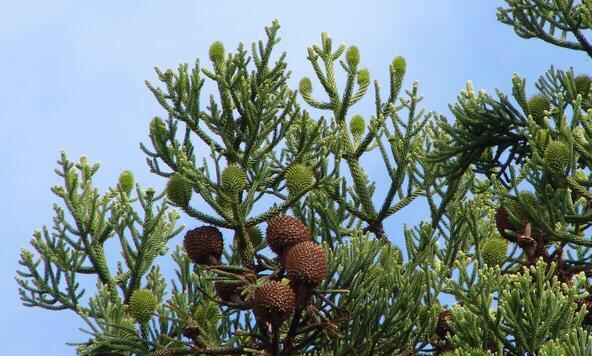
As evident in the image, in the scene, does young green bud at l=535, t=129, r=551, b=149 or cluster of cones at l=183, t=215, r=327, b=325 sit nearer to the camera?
cluster of cones at l=183, t=215, r=327, b=325

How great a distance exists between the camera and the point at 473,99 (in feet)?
27.6

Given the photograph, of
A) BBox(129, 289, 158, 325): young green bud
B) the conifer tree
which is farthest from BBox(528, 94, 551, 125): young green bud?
BBox(129, 289, 158, 325): young green bud

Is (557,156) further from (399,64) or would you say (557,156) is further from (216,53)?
(399,64)

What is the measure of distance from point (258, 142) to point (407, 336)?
2015mm

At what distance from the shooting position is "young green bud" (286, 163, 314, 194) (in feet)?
24.9

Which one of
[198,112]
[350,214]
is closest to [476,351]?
[198,112]

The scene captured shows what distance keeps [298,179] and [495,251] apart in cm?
173

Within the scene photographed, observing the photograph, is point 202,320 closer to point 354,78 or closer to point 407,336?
point 407,336

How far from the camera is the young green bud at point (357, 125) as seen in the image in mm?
10641

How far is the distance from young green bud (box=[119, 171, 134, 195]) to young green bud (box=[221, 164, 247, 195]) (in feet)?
8.89

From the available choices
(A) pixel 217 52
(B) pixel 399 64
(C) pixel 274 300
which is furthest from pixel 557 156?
(B) pixel 399 64

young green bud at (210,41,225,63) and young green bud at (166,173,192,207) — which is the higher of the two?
young green bud at (210,41,225,63)

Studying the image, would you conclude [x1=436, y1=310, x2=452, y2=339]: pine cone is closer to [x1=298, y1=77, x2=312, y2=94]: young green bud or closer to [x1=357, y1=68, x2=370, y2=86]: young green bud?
[x1=357, y1=68, x2=370, y2=86]: young green bud

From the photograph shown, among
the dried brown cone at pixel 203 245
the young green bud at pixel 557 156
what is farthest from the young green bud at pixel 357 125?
the dried brown cone at pixel 203 245
